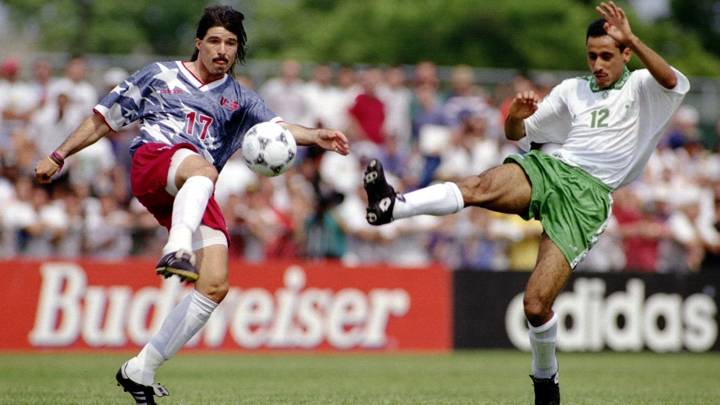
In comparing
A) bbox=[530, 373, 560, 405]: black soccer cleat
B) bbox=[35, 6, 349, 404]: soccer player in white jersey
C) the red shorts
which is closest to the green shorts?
bbox=[530, 373, 560, 405]: black soccer cleat

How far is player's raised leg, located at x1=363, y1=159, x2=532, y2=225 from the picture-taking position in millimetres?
7930

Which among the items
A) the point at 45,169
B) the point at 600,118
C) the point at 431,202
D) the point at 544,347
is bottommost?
the point at 544,347

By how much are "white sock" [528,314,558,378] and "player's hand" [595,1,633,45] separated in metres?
2.02

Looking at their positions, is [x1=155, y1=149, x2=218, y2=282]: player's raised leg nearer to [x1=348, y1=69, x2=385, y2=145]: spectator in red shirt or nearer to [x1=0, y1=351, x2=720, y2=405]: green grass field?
[x1=0, y1=351, x2=720, y2=405]: green grass field

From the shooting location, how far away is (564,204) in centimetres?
866

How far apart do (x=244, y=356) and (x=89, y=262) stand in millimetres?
2485

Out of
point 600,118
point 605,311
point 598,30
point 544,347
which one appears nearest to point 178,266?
point 544,347

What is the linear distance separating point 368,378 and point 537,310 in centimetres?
463

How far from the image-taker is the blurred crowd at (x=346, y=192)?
17.2m

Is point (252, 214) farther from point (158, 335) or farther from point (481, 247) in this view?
point (158, 335)

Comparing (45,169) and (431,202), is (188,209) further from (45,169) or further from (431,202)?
(431,202)

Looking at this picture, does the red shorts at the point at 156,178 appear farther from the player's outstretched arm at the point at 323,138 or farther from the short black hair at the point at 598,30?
the short black hair at the point at 598,30

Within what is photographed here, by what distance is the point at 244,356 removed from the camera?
1652 centimetres

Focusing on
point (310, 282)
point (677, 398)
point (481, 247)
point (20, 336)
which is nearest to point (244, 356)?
point (310, 282)
